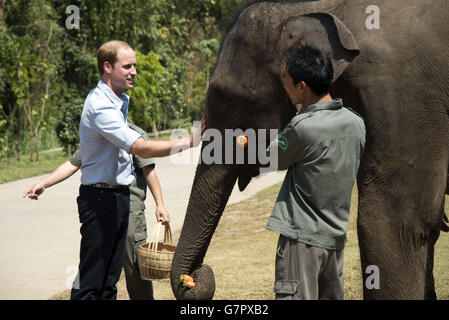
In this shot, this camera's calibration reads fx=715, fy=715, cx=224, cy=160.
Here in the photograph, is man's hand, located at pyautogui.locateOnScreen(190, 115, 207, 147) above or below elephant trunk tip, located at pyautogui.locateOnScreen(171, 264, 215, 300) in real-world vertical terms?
above

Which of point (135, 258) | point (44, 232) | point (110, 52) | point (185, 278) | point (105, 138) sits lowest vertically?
point (44, 232)

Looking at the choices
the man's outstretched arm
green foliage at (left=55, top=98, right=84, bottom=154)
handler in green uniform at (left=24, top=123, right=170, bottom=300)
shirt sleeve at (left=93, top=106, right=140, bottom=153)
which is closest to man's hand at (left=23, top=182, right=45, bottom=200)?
the man's outstretched arm

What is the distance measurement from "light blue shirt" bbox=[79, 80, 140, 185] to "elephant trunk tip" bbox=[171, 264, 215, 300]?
0.69m

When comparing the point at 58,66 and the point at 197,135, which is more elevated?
the point at 197,135

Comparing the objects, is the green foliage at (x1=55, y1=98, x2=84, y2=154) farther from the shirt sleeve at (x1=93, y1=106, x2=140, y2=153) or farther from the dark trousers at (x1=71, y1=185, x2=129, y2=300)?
the shirt sleeve at (x1=93, y1=106, x2=140, y2=153)

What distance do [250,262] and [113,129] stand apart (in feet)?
11.7

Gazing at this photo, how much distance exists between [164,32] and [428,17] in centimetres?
2057

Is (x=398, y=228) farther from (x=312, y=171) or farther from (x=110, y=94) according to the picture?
(x=110, y=94)

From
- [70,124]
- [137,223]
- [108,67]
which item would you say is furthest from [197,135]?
[70,124]

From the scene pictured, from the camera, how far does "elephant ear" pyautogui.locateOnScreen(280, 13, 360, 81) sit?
3.74 metres

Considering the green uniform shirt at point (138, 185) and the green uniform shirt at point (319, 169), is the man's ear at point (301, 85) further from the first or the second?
the green uniform shirt at point (138, 185)

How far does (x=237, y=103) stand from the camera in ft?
13.8

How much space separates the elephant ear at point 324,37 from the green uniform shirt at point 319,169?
50 cm

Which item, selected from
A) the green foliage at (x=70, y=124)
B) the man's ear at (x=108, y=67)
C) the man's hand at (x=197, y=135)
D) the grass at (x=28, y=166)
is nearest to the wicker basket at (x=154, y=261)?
the man's hand at (x=197, y=135)
